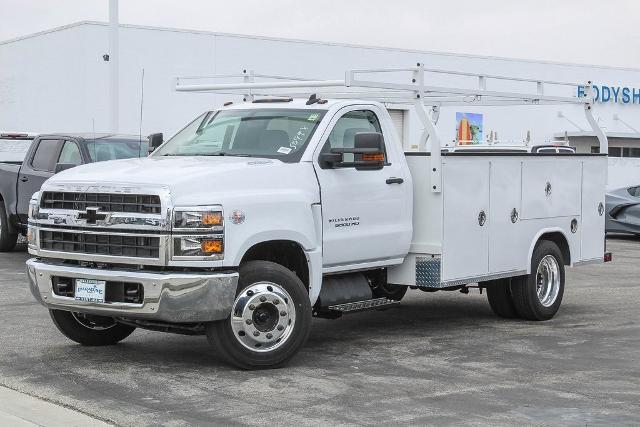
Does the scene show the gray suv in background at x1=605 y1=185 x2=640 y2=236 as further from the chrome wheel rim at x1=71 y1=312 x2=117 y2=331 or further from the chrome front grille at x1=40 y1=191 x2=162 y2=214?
the chrome front grille at x1=40 y1=191 x2=162 y2=214

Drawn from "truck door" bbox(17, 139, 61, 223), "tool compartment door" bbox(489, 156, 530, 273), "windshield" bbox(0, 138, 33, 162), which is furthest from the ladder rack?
"windshield" bbox(0, 138, 33, 162)

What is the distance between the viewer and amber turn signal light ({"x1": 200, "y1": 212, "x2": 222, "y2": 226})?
844 cm

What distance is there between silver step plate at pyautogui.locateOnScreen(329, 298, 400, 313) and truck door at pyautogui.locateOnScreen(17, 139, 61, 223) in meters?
7.75

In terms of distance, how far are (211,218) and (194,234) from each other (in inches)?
7.0

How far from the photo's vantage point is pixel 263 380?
8.52 meters

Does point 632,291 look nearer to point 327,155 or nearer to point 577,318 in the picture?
point 577,318

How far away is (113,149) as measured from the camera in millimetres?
16438

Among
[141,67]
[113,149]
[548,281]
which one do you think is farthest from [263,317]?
[141,67]

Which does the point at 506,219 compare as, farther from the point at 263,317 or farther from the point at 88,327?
the point at 88,327

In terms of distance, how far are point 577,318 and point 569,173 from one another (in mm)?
1565

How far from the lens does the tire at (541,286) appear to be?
11.8 metres

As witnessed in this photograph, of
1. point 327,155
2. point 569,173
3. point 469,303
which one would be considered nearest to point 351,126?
point 327,155

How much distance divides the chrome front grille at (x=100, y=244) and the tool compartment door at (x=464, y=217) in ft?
10.1

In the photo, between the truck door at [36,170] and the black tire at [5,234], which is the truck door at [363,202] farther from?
the black tire at [5,234]
